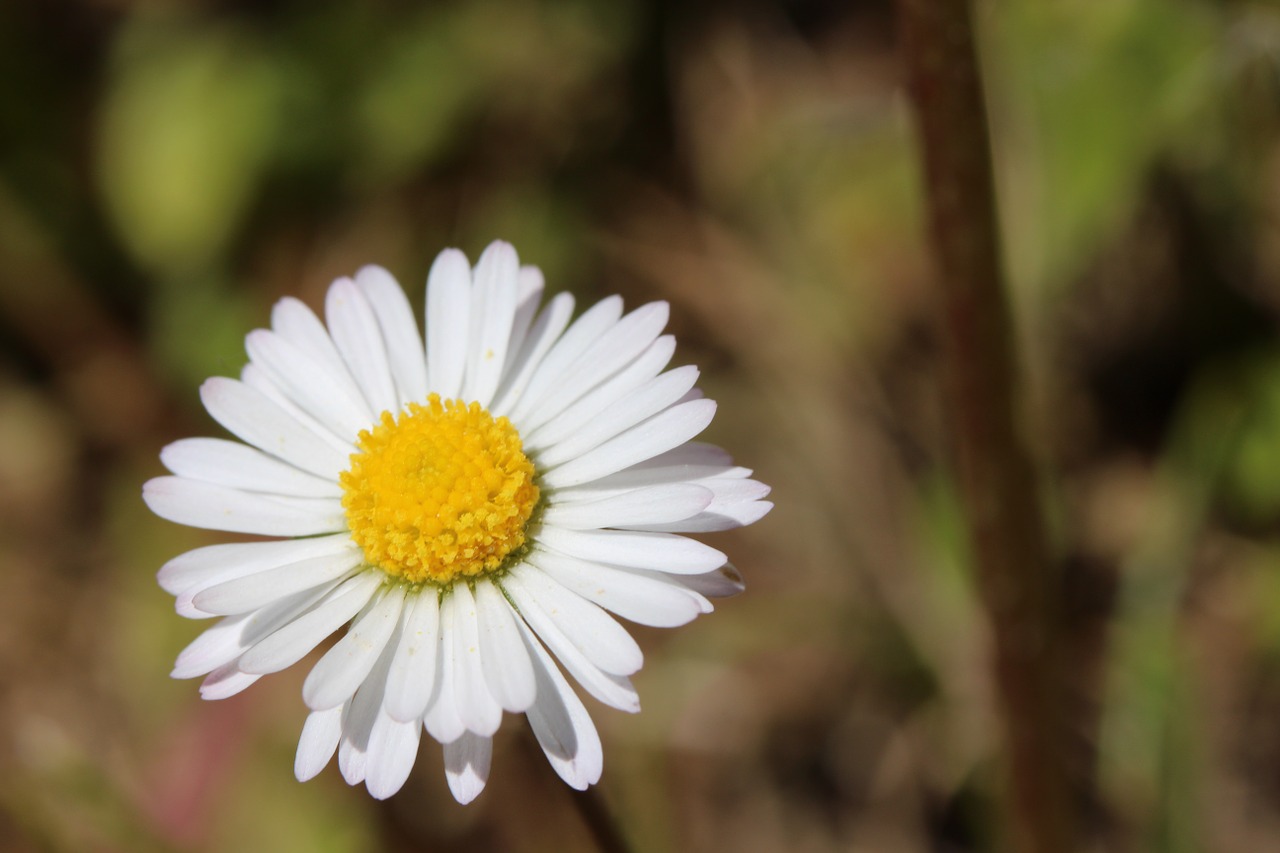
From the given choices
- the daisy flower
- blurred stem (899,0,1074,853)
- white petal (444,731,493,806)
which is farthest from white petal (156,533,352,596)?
blurred stem (899,0,1074,853)

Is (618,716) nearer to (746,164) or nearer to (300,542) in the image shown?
(300,542)

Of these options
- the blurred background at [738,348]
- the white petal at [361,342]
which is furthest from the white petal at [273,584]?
the blurred background at [738,348]

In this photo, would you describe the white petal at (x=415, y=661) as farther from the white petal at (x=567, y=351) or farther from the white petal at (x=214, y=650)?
the white petal at (x=567, y=351)

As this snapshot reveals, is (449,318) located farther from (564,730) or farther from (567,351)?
(564,730)

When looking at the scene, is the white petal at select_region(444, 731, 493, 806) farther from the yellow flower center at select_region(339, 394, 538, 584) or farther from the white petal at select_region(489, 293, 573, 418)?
the white petal at select_region(489, 293, 573, 418)

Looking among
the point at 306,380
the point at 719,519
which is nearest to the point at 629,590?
the point at 719,519
